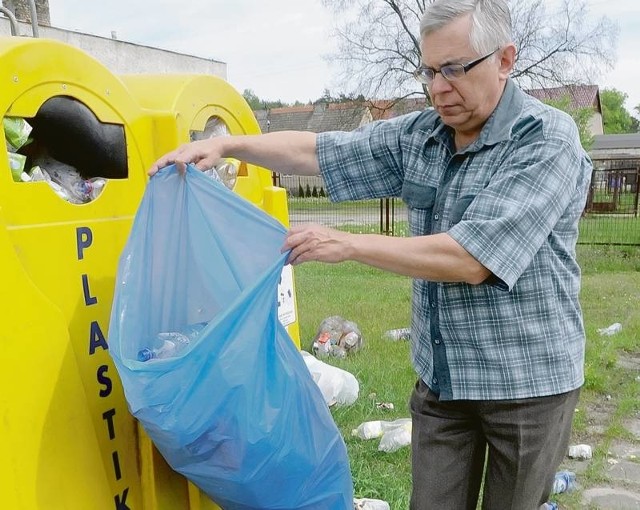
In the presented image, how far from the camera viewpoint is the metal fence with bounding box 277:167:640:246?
10.5 m

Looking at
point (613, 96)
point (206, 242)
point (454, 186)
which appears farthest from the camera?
point (613, 96)

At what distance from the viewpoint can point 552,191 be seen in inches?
59.4

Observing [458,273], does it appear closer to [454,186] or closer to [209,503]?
[454,186]

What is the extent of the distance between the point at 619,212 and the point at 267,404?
13124mm

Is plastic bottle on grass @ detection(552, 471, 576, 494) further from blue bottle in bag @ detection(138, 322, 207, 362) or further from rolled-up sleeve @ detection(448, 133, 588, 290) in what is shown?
blue bottle in bag @ detection(138, 322, 207, 362)

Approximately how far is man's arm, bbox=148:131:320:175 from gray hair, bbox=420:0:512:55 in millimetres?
523

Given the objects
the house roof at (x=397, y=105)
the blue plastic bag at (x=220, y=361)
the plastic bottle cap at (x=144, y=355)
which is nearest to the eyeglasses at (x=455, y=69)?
the blue plastic bag at (x=220, y=361)

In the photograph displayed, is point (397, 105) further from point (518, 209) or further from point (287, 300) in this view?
point (518, 209)

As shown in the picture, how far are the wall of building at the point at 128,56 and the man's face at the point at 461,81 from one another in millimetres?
13246

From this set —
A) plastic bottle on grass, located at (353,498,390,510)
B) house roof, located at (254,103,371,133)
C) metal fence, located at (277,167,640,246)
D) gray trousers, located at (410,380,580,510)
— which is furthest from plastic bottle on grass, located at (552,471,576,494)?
house roof, located at (254,103,371,133)

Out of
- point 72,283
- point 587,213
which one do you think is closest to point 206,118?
point 72,283

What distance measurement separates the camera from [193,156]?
1752 millimetres

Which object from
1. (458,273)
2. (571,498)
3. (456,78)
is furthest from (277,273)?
(571,498)

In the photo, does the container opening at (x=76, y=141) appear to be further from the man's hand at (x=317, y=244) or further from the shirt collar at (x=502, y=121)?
the shirt collar at (x=502, y=121)
